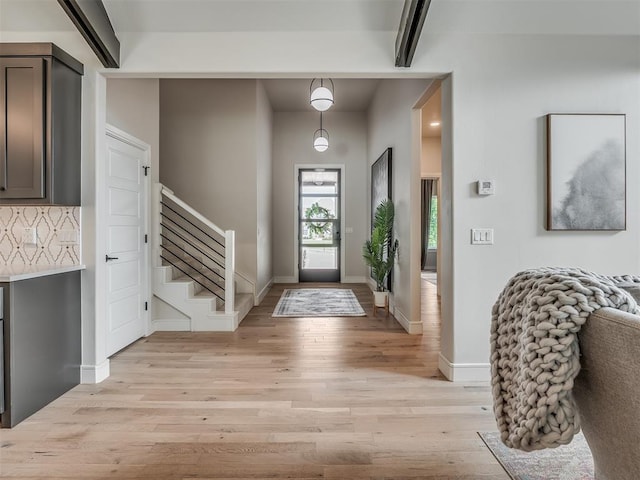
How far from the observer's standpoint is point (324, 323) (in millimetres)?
4531

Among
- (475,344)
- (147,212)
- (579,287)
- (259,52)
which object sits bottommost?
(475,344)

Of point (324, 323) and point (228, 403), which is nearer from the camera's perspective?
point (228, 403)

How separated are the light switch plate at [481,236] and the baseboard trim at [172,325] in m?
3.08

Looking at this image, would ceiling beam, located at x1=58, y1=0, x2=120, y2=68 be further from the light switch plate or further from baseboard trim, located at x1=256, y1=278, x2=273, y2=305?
baseboard trim, located at x1=256, y1=278, x2=273, y2=305

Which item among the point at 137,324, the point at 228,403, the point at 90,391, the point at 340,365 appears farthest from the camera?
the point at 137,324

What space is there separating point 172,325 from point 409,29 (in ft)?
12.0

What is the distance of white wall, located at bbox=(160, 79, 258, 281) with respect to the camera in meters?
5.52

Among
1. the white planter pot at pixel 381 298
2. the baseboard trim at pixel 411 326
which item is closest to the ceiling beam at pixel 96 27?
the baseboard trim at pixel 411 326

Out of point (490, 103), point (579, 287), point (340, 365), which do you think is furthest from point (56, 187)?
point (490, 103)

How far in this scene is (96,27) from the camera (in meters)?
2.51

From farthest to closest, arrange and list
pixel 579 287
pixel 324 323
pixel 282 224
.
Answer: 1. pixel 282 224
2. pixel 324 323
3. pixel 579 287

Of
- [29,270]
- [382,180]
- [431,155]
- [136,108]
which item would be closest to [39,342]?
[29,270]

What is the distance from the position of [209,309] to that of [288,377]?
1.67m

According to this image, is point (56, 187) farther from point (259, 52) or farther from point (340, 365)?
point (340, 365)
